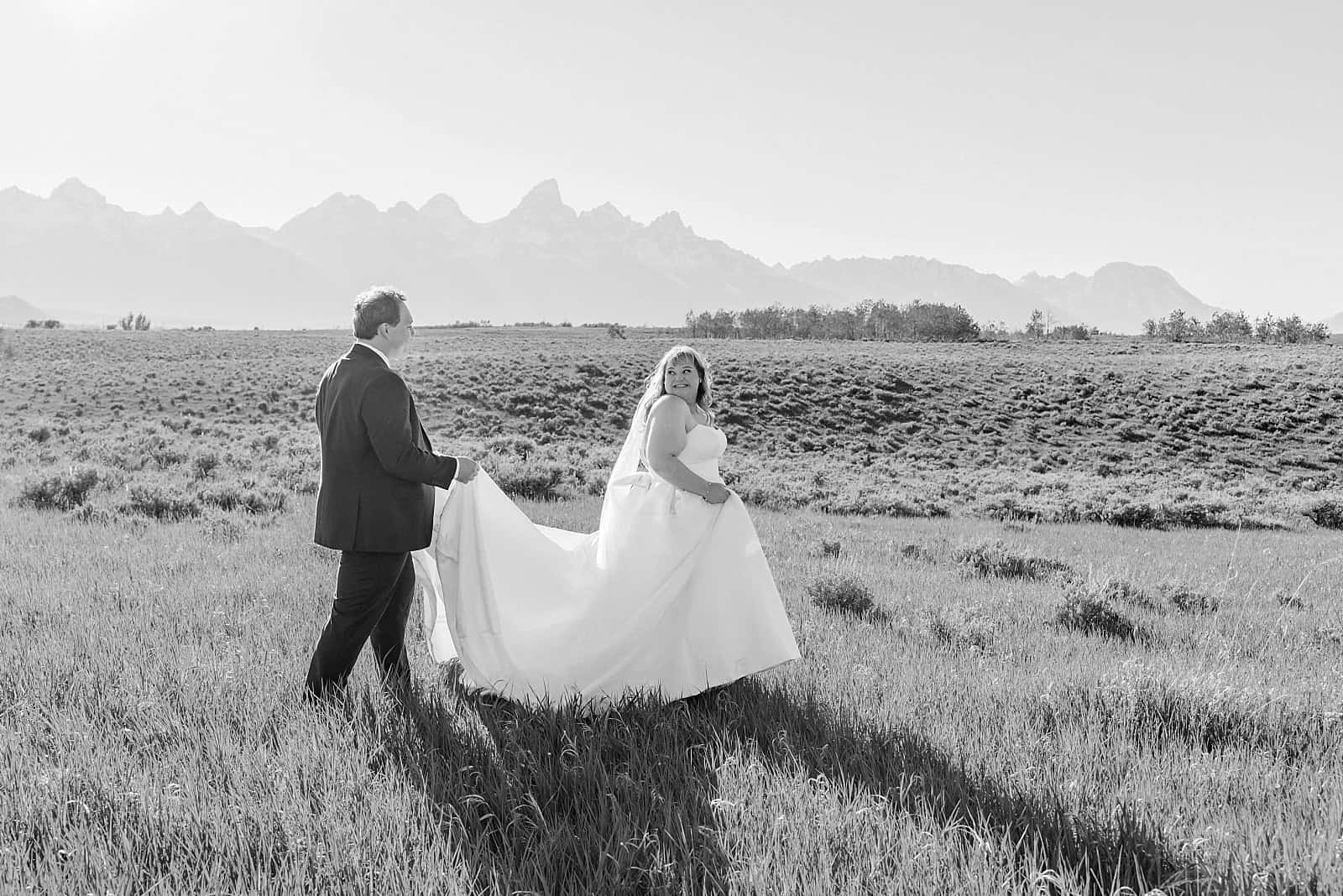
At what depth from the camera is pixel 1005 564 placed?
976 centimetres

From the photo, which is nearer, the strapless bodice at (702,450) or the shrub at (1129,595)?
the strapless bodice at (702,450)

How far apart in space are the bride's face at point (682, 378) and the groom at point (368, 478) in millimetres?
1390

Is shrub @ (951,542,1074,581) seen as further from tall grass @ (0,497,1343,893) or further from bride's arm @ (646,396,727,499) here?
bride's arm @ (646,396,727,499)

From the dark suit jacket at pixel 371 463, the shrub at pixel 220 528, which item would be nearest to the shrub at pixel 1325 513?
the dark suit jacket at pixel 371 463

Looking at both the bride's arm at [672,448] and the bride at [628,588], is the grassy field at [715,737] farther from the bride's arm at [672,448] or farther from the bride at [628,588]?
the bride's arm at [672,448]

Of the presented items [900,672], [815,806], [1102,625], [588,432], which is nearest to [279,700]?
[815,806]

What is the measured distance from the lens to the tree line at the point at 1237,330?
9025cm

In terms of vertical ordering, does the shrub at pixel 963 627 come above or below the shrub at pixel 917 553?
above

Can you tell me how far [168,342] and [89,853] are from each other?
66.4 metres

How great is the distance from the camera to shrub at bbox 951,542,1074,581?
9414 millimetres

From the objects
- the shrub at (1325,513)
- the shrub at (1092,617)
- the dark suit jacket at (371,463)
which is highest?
the dark suit jacket at (371,463)

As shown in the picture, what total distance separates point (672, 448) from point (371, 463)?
1.75 m

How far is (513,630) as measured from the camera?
4.60 metres

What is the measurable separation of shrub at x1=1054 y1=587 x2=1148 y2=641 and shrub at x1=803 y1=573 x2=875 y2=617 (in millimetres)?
1635
